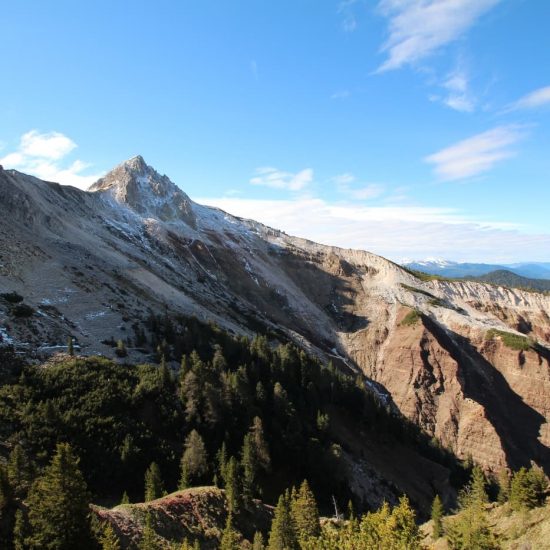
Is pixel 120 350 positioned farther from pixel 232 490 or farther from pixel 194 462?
pixel 232 490

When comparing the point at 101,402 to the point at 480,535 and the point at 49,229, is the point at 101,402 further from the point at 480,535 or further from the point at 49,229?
the point at 49,229

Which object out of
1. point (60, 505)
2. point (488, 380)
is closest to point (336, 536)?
point (60, 505)

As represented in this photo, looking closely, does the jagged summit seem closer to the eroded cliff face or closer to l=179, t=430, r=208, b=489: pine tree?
the eroded cliff face

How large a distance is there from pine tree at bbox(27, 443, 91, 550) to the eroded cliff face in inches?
971

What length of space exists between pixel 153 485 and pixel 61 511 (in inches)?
415

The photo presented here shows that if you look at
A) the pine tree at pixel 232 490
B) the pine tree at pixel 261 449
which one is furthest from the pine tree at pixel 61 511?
the pine tree at pixel 261 449

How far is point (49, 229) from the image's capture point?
81.4 metres

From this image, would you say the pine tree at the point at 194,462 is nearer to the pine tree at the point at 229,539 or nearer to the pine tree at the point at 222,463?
the pine tree at the point at 222,463

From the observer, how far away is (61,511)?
24.1 m

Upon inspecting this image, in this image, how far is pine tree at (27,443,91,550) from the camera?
23.9 metres

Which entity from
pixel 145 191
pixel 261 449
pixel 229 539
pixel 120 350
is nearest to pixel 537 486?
pixel 229 539

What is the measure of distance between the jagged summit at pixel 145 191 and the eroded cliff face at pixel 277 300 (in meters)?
0.42

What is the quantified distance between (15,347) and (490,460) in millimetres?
80922

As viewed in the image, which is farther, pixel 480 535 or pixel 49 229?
pixel 49 229
